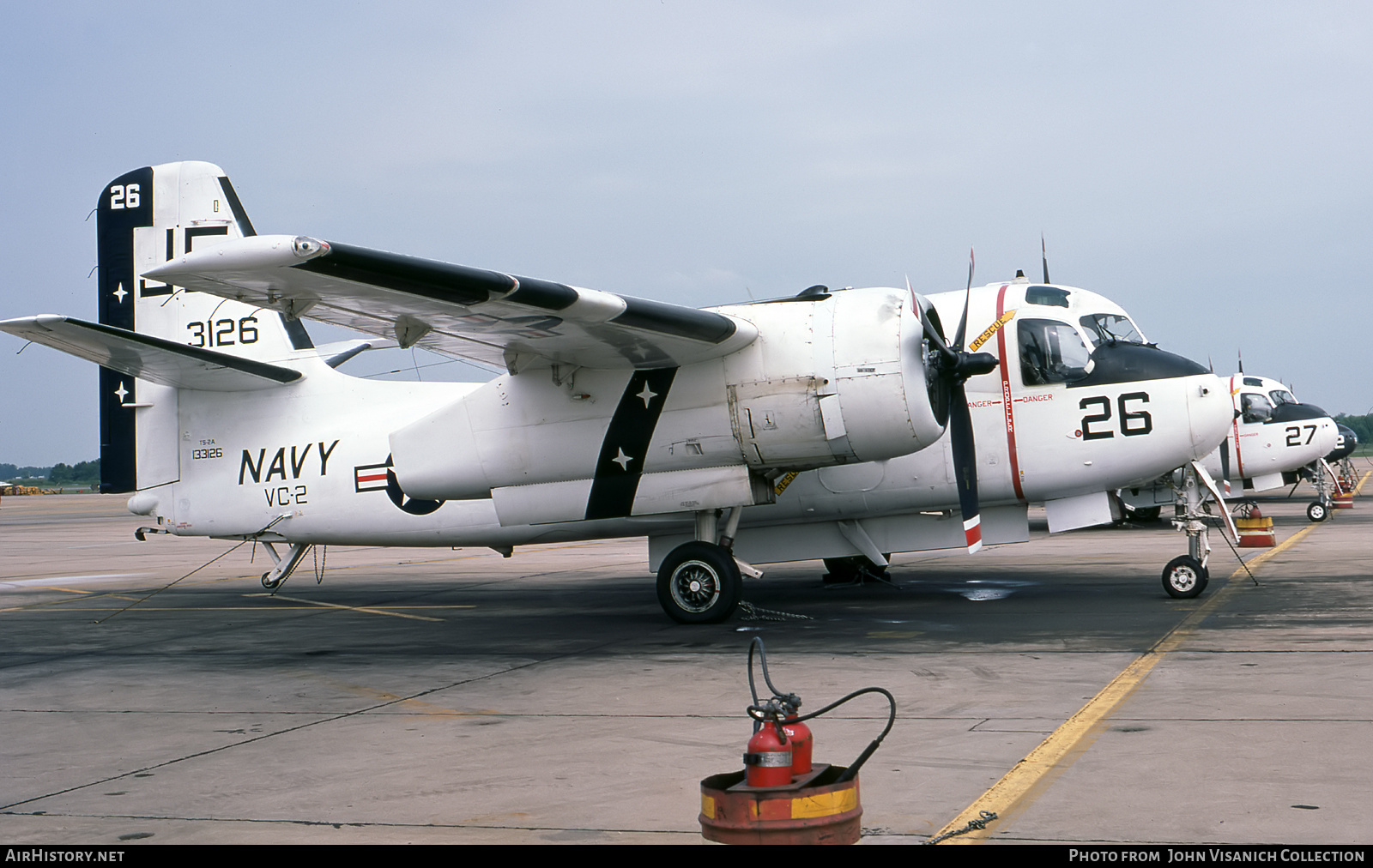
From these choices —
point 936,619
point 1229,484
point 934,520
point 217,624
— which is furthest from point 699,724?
point 1229,484

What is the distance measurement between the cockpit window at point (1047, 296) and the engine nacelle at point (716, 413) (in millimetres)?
2684

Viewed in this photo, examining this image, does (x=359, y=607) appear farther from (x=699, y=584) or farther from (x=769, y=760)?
(x=769, y=760)

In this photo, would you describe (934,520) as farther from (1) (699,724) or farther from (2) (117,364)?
(2) (117,364)

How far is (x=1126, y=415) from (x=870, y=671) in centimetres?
548

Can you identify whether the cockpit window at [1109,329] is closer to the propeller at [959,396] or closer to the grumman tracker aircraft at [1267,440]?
the propeller at [959,396]

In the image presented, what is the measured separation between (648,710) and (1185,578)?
24.7 feet

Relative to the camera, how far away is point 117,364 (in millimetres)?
13250

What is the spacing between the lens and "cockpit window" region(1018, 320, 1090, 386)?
42.5 feet

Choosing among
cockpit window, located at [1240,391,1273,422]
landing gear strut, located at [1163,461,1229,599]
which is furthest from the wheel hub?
cockpit window, located at [1240,391,1273,422]

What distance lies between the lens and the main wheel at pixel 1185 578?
12.6m

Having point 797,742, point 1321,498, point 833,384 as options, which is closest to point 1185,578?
point 833,384

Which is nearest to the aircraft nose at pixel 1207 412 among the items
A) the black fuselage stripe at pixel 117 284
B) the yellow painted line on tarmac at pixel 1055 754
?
the yellow painted line on tarmac at pixel 1055 754

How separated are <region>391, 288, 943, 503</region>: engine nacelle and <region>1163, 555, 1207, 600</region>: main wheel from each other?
11.3 feet

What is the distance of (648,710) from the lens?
7727mm
